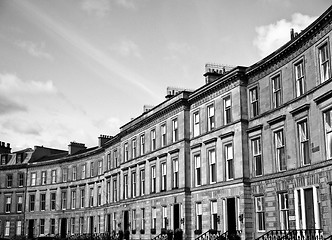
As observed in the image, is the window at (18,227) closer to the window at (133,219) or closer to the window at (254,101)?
the window at (133,219)

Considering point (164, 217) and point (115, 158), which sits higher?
point (115, 158)

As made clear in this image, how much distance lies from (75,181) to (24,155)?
52.6ft

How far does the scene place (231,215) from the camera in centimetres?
3394

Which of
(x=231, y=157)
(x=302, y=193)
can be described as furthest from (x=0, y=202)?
(x=302, y=193)

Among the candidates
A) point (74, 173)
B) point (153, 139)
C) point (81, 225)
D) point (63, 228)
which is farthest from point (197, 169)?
point (63, 228)

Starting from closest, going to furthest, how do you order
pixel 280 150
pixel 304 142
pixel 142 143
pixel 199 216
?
pixel 304 142
pixel 280 150
pixel 199 216
pixel 142 143

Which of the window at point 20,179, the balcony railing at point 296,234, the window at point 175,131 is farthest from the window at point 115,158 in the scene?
the balcony railing at point 296,234

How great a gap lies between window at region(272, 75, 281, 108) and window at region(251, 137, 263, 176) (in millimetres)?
2871

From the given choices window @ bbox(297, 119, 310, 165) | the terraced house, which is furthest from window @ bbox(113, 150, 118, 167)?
window @ bbox(297, 119, 310, 165)

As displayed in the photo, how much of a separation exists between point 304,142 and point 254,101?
674 cm

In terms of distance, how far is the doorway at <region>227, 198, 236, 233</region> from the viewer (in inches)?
1321

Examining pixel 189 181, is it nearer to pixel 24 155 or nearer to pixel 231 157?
pixel 231 157

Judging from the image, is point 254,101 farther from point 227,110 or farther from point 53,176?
point 53,176

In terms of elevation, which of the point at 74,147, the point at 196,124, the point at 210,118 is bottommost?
the point at 196,124
